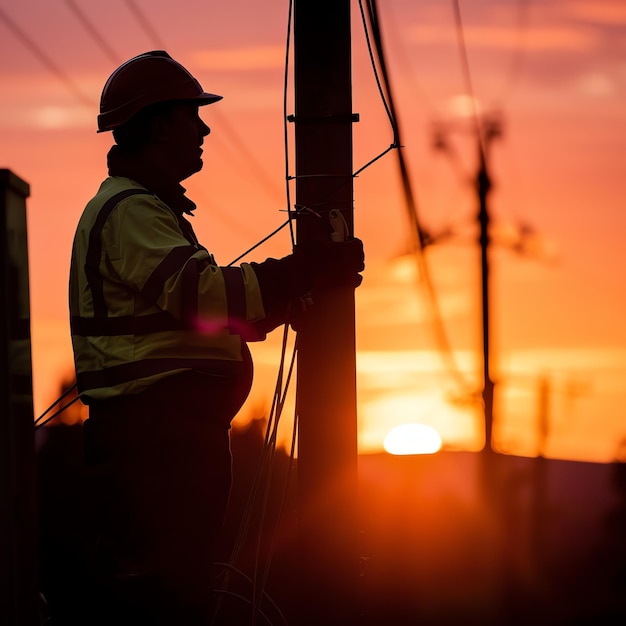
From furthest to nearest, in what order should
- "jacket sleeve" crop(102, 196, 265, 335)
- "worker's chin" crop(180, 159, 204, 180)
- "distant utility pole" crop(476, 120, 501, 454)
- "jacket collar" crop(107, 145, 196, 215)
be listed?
"distant utility pole" crop(476, 120, 501, 454)
"worker's chin" crop(180, 159, 204, 180)
"jacket collar" crop(107, 145, 196, 215)
"jacket sleeve" crop(102, 196, 265, 335)

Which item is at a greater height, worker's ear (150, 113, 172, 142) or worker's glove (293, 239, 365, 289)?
worker's ear (150, 113, 172, 142)

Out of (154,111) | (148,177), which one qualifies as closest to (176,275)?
(148,177)

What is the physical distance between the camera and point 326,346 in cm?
493

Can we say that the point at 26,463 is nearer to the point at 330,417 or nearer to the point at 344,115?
the point at 330,417

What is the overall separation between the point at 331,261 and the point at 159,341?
0.68 meters

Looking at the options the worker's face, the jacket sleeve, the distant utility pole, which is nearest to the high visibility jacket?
the jacket sleeve

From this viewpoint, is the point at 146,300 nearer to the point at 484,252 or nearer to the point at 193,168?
the point at 193,168

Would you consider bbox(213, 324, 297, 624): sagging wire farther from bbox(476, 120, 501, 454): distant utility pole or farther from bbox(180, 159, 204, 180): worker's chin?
bbox(476, 120, 501, 454): distant utility pole

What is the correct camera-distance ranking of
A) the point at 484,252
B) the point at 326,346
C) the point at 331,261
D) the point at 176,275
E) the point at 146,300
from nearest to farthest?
the point at 176,275, the point at 146,300, the point at 331,261, the point at 326,346, the point at 484,252

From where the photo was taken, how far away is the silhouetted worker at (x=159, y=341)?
4.32m

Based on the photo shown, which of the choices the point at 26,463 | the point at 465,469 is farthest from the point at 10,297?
the point at 465,469

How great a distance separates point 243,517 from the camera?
547 centimetres

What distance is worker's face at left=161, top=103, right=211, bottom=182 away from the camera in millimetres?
4691

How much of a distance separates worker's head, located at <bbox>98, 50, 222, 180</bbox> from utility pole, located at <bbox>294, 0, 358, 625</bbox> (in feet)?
1.45
